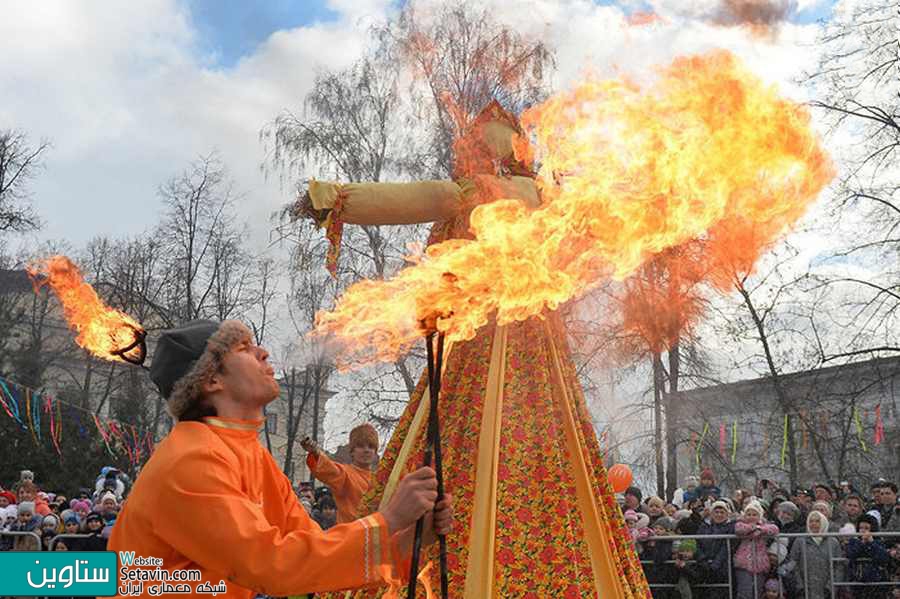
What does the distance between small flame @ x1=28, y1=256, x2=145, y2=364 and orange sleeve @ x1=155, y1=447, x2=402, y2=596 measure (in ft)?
3.11

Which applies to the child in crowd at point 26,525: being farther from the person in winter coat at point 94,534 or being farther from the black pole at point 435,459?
the black pole at point 435,459

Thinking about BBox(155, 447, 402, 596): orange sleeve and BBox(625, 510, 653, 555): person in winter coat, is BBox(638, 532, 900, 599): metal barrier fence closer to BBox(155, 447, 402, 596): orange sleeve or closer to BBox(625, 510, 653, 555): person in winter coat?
BBox(625, 510, 653, 555): person in winter coat

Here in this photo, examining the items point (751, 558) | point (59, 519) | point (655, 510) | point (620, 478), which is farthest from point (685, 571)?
point (59, 519)

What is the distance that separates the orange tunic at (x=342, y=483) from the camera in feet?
17.4

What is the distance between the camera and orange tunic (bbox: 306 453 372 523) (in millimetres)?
5312

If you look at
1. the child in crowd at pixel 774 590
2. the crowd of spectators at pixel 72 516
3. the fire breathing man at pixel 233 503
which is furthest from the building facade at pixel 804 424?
the fire breathing man at pixel 233 503

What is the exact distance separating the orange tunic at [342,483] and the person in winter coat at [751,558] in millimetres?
4373

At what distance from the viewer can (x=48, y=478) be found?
2328 cm

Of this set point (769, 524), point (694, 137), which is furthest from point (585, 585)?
point (769, 524)

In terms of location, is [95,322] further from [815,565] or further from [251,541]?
[815,565]

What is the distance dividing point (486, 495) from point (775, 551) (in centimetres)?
542

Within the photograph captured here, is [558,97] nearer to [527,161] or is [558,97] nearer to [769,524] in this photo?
[527,161]

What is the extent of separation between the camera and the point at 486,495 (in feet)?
13.1

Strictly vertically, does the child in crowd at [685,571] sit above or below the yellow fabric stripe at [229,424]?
below
